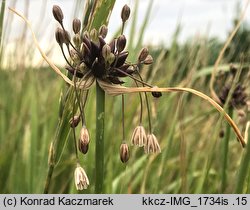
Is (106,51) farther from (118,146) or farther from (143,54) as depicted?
(118,146)

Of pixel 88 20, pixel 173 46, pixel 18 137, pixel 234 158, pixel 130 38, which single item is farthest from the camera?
pixel 234 158

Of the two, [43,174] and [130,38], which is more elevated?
[130,38]

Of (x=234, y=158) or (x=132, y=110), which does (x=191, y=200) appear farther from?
(x=234, y=158)

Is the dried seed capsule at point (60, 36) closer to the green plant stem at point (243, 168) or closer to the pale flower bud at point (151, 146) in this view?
the pale flower bud at point (151, 146)

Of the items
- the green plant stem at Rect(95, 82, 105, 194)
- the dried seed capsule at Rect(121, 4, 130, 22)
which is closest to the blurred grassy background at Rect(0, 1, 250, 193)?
the green plant stem at Rect(95, 82, 105, 194)

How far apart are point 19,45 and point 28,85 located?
26 cm

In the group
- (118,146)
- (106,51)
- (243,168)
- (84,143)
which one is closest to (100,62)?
(106,51)

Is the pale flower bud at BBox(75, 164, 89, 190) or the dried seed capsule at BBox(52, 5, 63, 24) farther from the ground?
the dried seed capsule at BBox(52, 5, 63, 24)

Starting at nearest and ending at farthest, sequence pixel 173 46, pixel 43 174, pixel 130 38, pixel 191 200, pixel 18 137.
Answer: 1. pixel 191 200
2. pixel 43 174
3. pixel 130 38
4. pixel 18 137
5. pixel 173 46

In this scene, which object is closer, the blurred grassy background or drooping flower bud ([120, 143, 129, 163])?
drooping flower bud ([120, 143, 129, 163])

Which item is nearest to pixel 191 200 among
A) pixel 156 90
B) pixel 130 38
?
pixel 156 90

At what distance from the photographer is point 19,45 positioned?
265 cm

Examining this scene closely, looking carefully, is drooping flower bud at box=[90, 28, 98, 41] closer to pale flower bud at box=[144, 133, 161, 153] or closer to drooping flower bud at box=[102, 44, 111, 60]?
drooping flower bud at box=[102, 44, 111, 60]

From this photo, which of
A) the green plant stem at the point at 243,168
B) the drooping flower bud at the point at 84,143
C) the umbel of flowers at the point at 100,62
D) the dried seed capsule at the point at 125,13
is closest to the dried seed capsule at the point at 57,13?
the umbel of flowers at the point at 100,62
